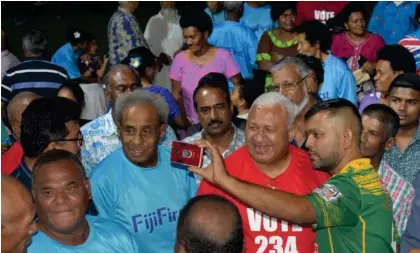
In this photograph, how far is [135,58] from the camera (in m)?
6.31

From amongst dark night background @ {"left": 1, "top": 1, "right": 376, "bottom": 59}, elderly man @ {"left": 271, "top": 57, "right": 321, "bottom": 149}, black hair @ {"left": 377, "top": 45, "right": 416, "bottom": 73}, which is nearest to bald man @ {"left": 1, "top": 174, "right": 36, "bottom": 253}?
elderly man @ {"left": 271, "top": 57, "right": 321, "bottom": 149}

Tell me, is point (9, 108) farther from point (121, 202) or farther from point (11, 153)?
point (121, 202)

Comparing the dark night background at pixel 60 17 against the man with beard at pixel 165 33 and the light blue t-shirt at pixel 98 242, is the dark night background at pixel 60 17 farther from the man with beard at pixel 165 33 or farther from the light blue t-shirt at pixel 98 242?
the light blue t-shirt at pixel 98 242

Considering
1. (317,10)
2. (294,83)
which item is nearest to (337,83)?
(294,83)

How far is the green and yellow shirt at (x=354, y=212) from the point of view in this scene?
3.07 m

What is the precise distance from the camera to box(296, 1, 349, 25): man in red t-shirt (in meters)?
8.96

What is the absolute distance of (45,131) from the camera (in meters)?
3.84

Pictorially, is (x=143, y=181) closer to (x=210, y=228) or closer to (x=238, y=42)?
(x=210, y=228)

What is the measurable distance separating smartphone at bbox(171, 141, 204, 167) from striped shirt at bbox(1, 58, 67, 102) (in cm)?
262

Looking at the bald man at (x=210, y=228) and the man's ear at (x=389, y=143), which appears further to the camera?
the man's ear at (x=389, y=143)

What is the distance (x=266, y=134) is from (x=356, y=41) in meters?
4.29

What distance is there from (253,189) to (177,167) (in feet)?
3.27

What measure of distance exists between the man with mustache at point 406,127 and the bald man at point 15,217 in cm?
270

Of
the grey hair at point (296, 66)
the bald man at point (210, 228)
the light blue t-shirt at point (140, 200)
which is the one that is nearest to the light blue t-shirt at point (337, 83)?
the grey hair at point (296, 66)
